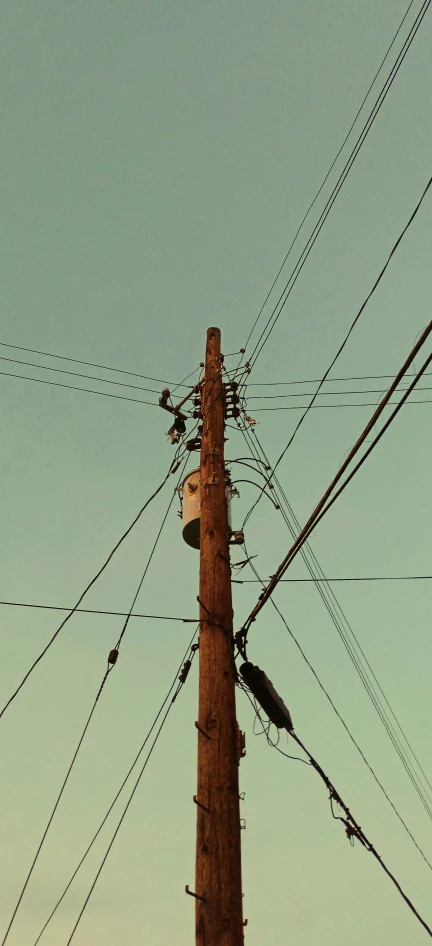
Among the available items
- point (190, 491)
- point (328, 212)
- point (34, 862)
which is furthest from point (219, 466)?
point (34, 862)

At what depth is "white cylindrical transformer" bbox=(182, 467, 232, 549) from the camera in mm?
7266

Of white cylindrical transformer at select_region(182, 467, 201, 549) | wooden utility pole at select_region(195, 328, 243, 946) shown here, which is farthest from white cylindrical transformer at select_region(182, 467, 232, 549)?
wooden utility pole at select_region(195, 328, 243, 946)

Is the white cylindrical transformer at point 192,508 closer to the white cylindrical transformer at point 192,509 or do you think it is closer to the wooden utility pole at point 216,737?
the white cylindrical transformer at point 192,509

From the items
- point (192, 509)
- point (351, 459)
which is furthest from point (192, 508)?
point (351, 459)

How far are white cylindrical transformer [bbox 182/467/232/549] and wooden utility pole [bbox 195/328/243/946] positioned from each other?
0.25 meters

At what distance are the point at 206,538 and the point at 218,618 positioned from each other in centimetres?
93

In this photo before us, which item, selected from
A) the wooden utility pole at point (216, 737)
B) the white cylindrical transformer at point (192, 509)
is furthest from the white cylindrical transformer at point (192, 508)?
the wooden utility pole at point (216, 737)

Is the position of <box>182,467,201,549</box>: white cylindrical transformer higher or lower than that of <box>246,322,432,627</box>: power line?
higher

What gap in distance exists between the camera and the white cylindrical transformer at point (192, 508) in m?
7.27

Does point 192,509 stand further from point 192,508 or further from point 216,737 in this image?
point 216,737

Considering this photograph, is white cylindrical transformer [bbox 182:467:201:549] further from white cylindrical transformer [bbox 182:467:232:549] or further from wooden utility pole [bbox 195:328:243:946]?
wooden utility pole [bbox 195:328:243:946]

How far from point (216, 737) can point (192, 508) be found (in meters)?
2.67

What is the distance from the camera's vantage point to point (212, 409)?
8.01 metres

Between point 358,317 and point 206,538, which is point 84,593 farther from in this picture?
point 358,317
